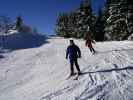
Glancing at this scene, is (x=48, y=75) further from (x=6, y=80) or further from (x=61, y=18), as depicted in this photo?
(x=61, y=18)

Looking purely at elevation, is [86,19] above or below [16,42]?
above

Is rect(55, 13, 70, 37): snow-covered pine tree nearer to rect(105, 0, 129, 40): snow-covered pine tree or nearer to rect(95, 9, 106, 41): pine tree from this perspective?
rect(95, 9, 106, 41): pine tree

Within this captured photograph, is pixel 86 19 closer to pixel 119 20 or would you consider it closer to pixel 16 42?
pixel 119 20

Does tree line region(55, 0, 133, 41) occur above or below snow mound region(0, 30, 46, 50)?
above

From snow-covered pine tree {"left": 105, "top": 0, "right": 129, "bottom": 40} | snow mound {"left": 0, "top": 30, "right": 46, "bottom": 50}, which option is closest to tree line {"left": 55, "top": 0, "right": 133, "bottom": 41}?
snow-covered pine tree {"left": 105, "top": 0, "right": 129, "bottom": 40}

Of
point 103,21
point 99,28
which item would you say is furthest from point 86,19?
point 103,21

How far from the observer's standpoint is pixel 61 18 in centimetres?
7969

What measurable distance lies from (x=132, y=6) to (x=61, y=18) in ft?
161

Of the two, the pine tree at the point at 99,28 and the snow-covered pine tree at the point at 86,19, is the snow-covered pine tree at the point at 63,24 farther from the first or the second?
the snow-covered pine tree at the point at 86,19

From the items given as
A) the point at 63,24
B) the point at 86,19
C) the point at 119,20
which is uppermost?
the point at 86,19

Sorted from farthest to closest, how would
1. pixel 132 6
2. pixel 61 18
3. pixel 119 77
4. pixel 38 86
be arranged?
pixel 61 18 → pixel 132 6 → pixel 38 86 → pixel 119 77

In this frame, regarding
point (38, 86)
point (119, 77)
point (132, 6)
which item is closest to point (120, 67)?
point (119, 77)

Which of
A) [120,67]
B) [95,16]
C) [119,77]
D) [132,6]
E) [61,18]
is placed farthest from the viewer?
[61,18]

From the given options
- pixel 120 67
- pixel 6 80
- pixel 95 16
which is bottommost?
pixel 6 80
